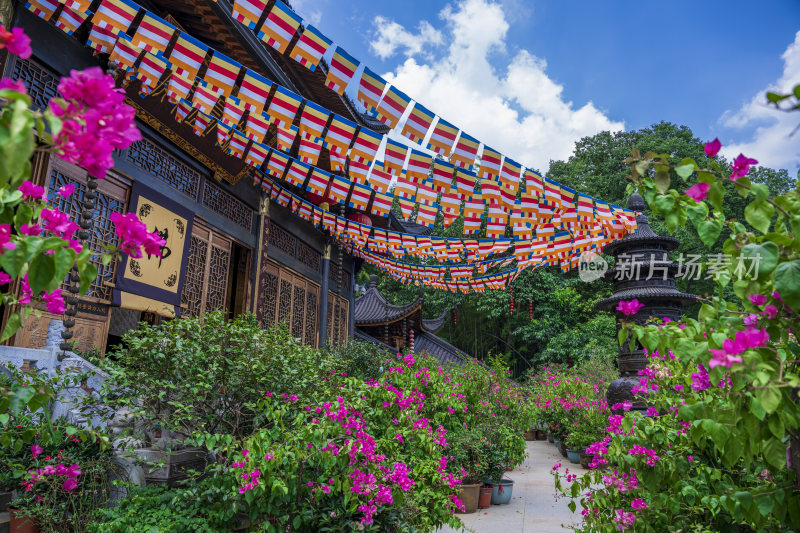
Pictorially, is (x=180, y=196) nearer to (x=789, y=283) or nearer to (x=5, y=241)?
(x=5, y=241)

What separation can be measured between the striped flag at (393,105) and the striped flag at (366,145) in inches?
11.8

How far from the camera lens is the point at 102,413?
11.6 feet

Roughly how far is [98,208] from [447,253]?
6696 millimetres

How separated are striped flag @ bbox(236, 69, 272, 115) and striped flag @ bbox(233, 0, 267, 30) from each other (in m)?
0.55

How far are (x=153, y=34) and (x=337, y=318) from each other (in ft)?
29.4

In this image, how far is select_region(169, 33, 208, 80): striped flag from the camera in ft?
14.0

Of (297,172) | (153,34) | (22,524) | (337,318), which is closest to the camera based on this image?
(22,524)

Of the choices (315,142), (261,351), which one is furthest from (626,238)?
(261,351)

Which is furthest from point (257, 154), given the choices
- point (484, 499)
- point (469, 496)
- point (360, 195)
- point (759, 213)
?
point (759, 213)

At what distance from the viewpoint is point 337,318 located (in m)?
12.4

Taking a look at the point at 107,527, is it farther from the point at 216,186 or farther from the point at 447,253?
the point at 447,253

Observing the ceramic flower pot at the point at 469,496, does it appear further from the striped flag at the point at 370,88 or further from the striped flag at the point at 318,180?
the striped flag at the point at 370,88

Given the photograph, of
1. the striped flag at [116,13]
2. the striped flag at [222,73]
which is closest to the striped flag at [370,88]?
the striped flag at [222,73]

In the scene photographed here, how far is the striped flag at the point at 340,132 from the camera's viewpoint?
A: 502 centimetres
